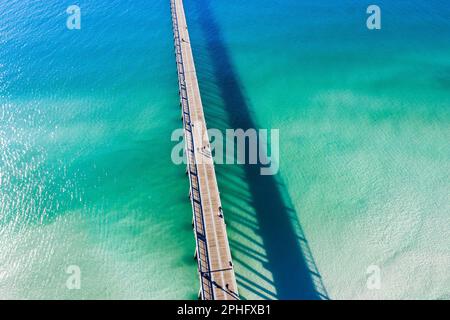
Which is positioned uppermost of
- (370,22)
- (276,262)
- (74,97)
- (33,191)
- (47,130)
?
(370,22)

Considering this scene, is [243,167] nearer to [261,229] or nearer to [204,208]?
[261,229]

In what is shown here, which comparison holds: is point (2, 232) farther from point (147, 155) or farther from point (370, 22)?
point (370, 22)

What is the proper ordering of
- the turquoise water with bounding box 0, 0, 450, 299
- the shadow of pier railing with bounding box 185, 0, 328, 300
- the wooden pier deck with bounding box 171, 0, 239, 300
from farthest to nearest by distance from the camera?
the turquoise water with bounding box 0, 0, 450, 299 < the shadow of pier railing with bounding box 185, 0, 328, 300 < the wooden pier deck with bounding box 171, 0, 239, 300

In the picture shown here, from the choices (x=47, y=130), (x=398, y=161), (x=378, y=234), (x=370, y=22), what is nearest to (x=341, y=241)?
(x=378, y=234)

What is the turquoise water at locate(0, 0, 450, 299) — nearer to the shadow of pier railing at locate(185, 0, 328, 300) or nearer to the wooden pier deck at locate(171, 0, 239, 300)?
the shadow of pier railing at locate(185, 0, 328, 300)

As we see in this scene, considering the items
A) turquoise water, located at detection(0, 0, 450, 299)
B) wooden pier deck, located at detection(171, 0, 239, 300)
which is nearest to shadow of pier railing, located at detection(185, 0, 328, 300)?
turquoise water, located at detection(0, 0, 450, 299)

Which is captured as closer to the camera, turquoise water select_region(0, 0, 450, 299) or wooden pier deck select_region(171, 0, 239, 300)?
wooden pier deck select_region(171, 0, 239, 300)

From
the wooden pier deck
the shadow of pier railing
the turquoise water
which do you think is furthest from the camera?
the turquoise water
